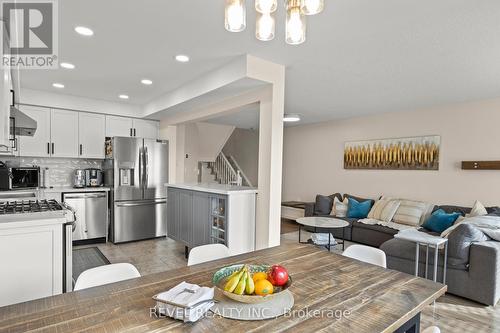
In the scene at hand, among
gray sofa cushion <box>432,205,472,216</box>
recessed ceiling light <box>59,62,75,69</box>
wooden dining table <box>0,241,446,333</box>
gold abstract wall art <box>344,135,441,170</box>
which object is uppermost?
recessed ceiling light <box>59,62,75,69</box>

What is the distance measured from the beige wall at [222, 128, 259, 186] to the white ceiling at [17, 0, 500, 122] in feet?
13.9

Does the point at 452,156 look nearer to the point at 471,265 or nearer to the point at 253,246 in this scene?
the point at 471,265

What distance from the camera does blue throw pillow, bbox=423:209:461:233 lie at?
13.1ft

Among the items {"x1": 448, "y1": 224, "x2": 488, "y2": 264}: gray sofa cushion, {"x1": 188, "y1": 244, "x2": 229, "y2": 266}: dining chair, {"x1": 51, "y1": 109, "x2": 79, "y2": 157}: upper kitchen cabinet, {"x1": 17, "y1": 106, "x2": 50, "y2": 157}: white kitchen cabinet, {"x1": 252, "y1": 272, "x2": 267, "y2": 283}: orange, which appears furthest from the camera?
{"x1": 51, "y1": 109, "x2": 79, "y2": 157}: upper kitchen cabinet

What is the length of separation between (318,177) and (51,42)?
5.57 m

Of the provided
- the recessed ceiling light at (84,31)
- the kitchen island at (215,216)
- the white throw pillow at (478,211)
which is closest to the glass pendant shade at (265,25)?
the recessed ceiling light at (84,31)

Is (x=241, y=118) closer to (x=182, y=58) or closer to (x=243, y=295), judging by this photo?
(x=182, y=58)

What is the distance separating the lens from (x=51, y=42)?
267 cm

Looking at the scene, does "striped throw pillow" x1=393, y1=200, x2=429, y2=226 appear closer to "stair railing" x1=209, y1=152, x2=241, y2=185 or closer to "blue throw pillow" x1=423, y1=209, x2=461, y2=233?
"blue throw pillow" x1=423, y1=209, x2=461, y2=233

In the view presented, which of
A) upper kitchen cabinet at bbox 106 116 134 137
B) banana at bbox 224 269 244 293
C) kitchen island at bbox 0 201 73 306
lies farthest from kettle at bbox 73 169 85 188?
banana at bbox 224 269 244 293

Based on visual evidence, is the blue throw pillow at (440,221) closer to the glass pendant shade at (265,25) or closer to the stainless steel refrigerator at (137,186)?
the glass pendant shade at (265,25)

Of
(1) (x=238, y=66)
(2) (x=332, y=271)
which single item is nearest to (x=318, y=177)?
(1) (x=238, y=66)

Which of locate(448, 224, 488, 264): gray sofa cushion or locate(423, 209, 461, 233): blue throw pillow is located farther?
locate(423, 209, 461, 233): blue throw pillow

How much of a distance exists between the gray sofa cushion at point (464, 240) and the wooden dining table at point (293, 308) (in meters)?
1.89
